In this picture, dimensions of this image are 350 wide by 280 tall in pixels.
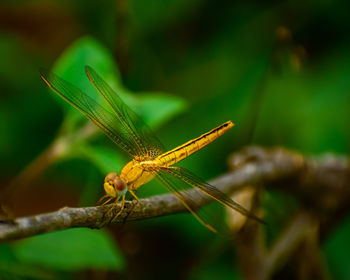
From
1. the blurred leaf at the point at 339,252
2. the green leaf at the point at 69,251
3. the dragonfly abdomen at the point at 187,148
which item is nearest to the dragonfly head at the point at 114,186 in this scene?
the dragonfly abdomen at the point at 187,148

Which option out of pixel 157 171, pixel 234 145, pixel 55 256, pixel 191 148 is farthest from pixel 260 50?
pixel 55 256

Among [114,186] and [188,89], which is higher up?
[188,89]

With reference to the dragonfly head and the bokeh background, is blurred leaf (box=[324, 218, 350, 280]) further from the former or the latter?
the dragonfly head

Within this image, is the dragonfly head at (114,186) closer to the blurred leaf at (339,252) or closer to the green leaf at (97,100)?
the green leaf at (97,100)

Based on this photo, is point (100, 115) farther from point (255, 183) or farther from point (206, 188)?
point (255, 183)

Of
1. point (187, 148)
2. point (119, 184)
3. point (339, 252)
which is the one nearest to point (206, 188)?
point (119, 184)

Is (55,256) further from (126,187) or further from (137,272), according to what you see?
(137,272)

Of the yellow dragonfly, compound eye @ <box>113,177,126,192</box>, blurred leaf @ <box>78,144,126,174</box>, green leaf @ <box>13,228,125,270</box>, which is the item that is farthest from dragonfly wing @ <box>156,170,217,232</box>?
green leaf @ <box>13,228,125,270</box>
